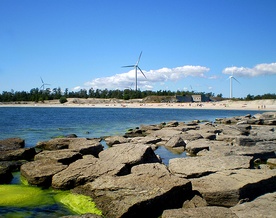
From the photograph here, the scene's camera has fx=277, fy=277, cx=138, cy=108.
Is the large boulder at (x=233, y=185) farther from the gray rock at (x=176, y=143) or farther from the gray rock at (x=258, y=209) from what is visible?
the gray rock at (x=176, y=143)

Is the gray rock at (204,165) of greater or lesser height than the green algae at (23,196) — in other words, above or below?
above

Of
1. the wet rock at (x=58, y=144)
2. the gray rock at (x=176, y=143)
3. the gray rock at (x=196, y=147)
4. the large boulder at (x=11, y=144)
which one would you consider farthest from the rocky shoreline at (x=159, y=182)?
the gray rock at (x=176, y=143)

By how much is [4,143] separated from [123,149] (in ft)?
26.5

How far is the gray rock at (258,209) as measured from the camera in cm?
551

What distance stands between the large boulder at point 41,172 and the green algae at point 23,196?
0.26 metres

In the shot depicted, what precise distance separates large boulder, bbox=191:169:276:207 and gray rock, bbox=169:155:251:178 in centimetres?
49

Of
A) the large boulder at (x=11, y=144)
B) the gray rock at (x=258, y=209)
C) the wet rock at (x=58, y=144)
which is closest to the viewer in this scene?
the gray rock at (x=258, y=209)

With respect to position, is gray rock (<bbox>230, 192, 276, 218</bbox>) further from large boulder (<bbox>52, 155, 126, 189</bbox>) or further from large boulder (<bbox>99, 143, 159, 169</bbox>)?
large boulder (<bbox>99, 143, 159, 169</bbox>)

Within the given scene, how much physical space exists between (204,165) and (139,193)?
327 centimetres

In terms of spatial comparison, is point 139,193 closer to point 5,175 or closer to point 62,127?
point 5,175

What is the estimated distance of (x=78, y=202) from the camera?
718cm

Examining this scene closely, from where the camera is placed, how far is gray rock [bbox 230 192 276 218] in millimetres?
5508

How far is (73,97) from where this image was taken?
16975 centimetres

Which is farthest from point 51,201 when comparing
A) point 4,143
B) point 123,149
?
point 4,143
